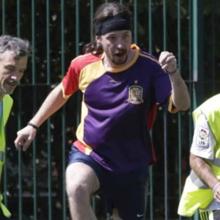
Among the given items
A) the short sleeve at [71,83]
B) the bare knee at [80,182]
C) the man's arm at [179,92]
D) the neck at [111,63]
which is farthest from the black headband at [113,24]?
the bare knee at [80,182]

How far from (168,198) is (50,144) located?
100 cm

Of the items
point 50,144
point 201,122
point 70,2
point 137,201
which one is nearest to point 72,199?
point 137,201

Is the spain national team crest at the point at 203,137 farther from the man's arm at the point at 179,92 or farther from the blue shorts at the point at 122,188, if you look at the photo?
the blue shorts at the point at 122,188

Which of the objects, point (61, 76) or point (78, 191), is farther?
point (61, 76)

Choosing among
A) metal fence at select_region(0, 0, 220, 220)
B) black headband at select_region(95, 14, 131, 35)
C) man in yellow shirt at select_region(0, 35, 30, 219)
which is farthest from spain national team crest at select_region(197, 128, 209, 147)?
metal fence at select_region(0, 0, 220, 220)

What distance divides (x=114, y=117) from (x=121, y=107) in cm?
7

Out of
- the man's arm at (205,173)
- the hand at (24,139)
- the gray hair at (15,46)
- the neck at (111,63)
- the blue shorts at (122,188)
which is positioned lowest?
the blue shorts at (122,188)

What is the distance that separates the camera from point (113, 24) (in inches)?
227

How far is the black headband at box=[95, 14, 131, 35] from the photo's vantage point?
576 cm

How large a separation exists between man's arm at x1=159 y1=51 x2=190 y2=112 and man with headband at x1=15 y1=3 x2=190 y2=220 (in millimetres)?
44

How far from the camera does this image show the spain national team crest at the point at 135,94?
19.0 ft

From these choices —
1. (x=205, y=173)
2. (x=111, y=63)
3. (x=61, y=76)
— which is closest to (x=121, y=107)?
(x=111, y=63)

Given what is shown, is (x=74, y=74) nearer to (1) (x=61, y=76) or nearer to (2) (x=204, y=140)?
(2) (x=204, y=140)

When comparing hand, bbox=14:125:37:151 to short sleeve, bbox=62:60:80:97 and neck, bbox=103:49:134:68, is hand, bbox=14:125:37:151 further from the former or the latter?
neck, bbox=103:49:134:68
